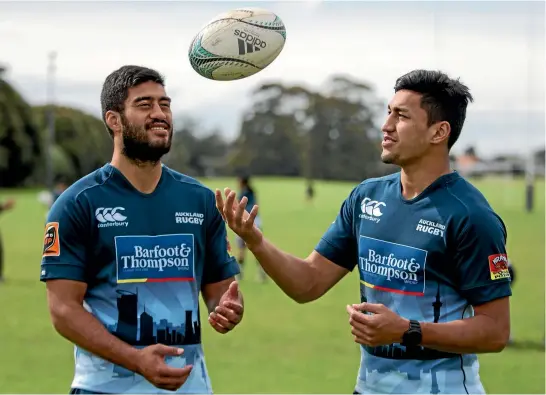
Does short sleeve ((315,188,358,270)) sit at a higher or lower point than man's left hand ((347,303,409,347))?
higher

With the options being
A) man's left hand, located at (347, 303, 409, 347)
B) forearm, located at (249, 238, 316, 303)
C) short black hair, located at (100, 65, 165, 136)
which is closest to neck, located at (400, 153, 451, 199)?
forearm, located at (249, 238, 316, 303)

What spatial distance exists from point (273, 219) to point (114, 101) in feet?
133

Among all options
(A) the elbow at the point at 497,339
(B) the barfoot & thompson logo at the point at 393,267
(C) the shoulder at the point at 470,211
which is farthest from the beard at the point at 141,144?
(A) the elbow at the point at 497,339

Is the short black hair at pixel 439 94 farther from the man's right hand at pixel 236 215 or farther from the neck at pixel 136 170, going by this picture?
the neck at pixel 136 170

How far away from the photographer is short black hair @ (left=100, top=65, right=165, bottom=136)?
185 inches

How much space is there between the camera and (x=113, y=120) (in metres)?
4.75

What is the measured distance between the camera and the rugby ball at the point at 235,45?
18.0 ft

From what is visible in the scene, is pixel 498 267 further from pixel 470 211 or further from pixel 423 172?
pixel 423 172

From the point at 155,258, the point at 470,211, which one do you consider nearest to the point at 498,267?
the point at 470,211

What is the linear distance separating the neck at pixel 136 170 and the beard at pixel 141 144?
35mm

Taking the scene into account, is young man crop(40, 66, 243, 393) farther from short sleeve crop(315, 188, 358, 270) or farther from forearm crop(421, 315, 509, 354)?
forearm crop(421, 315, 509, 354)

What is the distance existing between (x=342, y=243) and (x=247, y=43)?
1.43 metres

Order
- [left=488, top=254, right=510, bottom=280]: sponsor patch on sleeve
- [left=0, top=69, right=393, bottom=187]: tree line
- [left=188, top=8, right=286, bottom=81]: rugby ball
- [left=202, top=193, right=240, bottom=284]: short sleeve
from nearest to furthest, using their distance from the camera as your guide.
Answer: [left=488, top=254, right=510, bottom=280]: sponsor patch on sleeve → [left=202, top=193, right=240, bottom=284]: short sleeve → [left=188, top=8, right=286, bottom=81]: rugby ball → [left=0, top=69, right=393, bottom=187]: tree line

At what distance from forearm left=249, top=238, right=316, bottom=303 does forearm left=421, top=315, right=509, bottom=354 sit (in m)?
0.92
